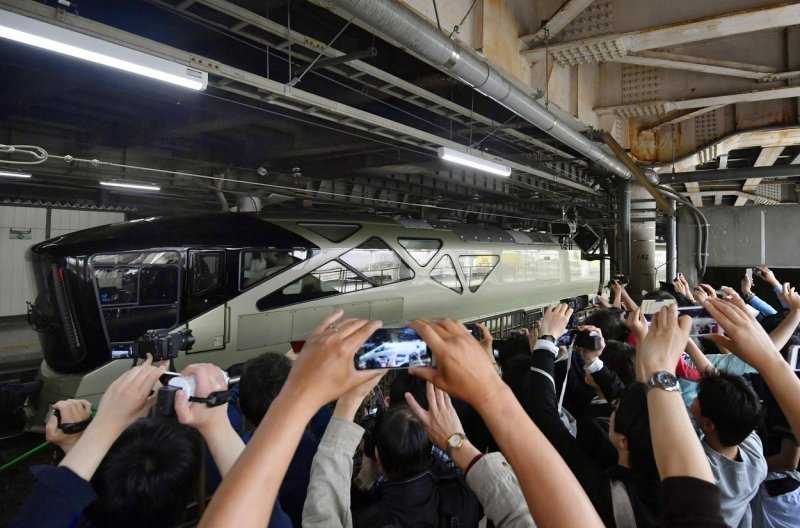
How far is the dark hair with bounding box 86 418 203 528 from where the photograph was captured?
1375 mm

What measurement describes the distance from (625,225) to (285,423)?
32.8 feet

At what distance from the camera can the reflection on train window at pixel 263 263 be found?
20.3 feet

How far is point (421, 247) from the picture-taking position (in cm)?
869

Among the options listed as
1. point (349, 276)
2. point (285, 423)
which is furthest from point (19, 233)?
point (285, 423)

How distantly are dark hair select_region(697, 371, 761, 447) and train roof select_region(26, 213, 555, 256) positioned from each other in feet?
18.3

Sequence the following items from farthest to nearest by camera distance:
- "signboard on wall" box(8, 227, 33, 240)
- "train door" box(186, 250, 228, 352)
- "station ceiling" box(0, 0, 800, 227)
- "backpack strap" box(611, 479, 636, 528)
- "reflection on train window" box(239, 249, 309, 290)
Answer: "signboard on wall" box(8, 227, 33, 240) < "reflection on train window" box(239, 249, 309, 290) < "train door" box(186, 250, 228, 352) < "station ceiling" box(0, 0, 800, 227) < "backpack strap" box(611, 479, 636, 528)

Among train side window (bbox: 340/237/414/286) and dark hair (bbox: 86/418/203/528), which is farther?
train side window (bbox: 340/237/414/286)

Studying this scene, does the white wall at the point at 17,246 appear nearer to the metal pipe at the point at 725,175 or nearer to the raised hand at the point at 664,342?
the raised hand at the point at 664,342

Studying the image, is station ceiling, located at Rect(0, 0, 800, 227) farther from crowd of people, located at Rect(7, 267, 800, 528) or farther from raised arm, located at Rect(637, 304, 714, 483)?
raised arm, located at Rect(637, 304, 714, 483)

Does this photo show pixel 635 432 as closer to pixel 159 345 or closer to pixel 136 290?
pixel 159 345

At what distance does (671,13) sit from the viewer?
4746mm

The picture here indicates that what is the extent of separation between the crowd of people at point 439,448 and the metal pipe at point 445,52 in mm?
2344

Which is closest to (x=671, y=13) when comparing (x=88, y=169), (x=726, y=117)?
(x=726, y=117)

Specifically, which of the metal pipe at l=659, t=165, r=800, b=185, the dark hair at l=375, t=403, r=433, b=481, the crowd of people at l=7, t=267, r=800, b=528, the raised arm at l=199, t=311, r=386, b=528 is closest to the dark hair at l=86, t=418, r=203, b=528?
the crowd of people at l=7, t=267, r=800, b=528
